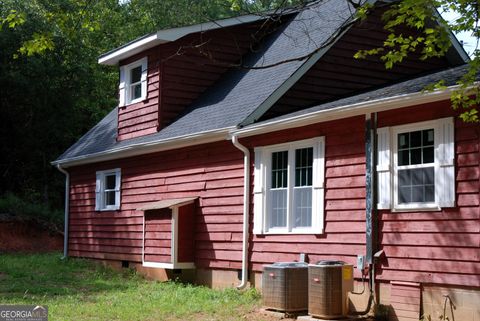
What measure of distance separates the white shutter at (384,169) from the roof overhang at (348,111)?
42 centimetres

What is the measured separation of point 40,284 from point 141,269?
2.65m

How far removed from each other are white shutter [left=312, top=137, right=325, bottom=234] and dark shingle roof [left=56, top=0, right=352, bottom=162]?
203 cm

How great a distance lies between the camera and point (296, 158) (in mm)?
12219

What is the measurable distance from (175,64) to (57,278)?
5.73m

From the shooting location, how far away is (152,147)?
15508 mm

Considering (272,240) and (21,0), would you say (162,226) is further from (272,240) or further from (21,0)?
(21,0)

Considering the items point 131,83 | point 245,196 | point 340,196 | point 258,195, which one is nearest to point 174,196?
point 245,196

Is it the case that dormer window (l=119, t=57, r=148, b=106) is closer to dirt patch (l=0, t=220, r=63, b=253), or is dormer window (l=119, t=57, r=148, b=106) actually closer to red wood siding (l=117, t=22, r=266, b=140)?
red wood siding (l=117, t=22, r=266, b=140)

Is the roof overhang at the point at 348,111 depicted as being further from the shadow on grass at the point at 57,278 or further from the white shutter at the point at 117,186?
the white shutter at the point at 117,186

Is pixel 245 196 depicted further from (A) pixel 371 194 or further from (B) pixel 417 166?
(B) pixel 417 166

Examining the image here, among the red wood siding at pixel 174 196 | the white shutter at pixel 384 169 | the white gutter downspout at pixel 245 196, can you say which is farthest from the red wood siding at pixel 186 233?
the white shutter at pixel 384 169

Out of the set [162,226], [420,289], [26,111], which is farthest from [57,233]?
[420,289]

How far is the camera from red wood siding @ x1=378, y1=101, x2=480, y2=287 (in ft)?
30.1

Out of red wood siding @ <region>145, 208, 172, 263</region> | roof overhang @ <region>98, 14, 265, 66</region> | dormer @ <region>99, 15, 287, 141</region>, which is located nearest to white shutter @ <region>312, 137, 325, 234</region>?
red wood siding @ <region>145, 208, 172, 263</region>
